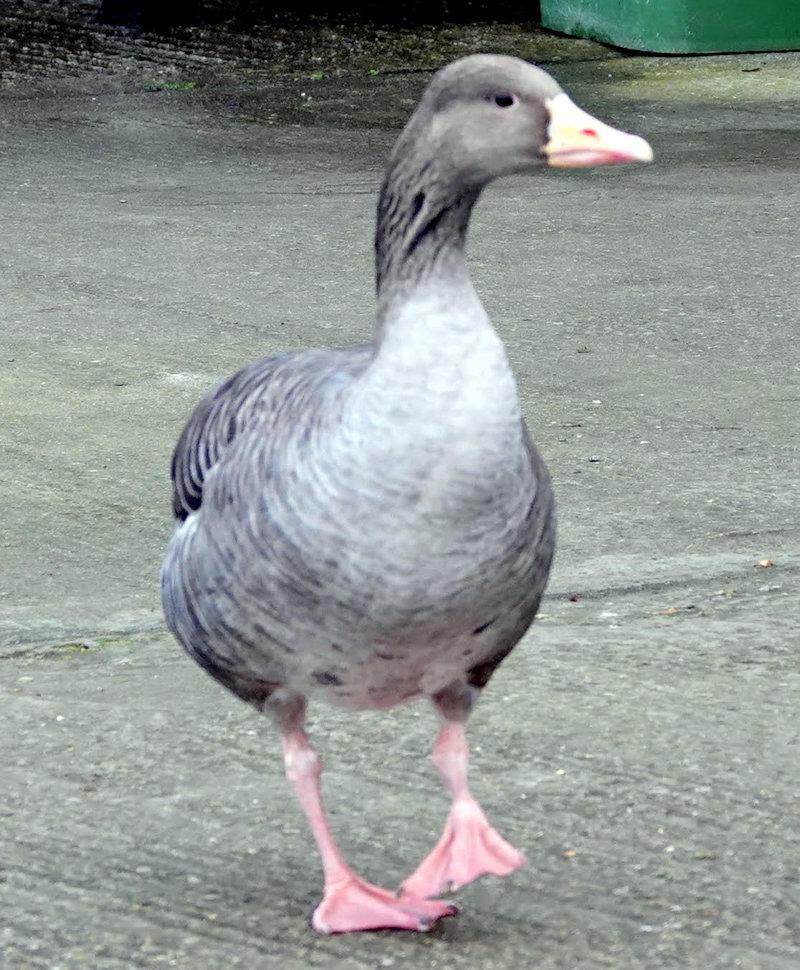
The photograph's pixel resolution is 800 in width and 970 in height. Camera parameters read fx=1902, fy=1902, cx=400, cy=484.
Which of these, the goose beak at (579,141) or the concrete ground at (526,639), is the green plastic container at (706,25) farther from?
the goose beak at (579,141)

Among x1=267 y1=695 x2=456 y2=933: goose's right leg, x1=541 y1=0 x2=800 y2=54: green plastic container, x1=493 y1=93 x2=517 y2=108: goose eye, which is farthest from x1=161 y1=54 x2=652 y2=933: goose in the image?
x1=541 y1=0 x2=800 y2=54: green plastic container

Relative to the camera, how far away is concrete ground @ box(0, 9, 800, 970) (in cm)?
348

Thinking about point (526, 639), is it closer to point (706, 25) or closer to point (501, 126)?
point (501, 126)

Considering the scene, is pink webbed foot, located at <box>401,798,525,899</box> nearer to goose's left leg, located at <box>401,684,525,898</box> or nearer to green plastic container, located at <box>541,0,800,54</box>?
goose's left leg, located at <box>401,684,525,898</box>

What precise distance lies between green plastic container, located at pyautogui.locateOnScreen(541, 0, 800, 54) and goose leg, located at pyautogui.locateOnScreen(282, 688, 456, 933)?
36.1ft

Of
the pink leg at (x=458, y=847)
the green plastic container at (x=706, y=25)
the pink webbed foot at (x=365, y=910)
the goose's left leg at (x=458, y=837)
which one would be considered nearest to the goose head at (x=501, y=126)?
the goose's left leg at (x=458, y=837)

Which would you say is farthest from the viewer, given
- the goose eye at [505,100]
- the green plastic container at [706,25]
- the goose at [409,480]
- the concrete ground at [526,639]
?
the green plastic container at [706,25]

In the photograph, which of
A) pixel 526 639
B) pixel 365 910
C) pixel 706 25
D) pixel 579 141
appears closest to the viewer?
pixel 579 141

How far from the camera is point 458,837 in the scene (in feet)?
11.1

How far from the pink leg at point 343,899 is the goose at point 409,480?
135 mm

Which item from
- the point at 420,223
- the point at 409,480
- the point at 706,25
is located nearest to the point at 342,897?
the point at 409,480

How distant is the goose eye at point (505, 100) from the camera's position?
307 centimetres

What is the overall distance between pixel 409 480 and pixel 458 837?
776 mm

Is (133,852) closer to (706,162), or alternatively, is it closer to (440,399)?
(440,399)
